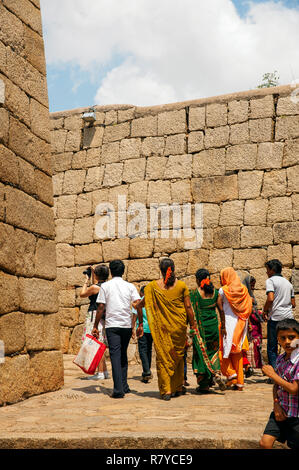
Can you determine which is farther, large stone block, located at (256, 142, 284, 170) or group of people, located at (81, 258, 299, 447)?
large stone block, located at (256, 142, 284, 170)

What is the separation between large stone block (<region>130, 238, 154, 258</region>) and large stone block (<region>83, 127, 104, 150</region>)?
7.51 ft

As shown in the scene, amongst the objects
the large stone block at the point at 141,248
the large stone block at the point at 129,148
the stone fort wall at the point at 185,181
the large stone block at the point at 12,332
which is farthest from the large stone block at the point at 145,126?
the large stone block at the point at 12,332

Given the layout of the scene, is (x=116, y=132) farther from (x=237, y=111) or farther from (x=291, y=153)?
(x=291, y=153)

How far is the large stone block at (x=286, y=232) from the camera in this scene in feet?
31.2

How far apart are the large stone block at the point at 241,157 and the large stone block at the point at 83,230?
306 centimetres

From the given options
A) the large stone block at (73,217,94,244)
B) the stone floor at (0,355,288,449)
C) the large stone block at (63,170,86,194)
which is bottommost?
the stone floor at (0,355,288,449)

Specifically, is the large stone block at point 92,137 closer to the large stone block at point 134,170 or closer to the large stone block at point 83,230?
the large stone block at point 134,170

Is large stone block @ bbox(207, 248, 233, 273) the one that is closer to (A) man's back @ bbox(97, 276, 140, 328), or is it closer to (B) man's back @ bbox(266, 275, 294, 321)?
(B) man's back @ bbox(266, 275, 294, 321)

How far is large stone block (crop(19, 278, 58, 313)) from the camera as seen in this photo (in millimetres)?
6220

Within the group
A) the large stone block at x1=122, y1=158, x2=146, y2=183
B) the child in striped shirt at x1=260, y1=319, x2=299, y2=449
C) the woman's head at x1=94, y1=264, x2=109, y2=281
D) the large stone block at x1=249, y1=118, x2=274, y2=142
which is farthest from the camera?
the large stone block at x1=122, y1=158, x2=146, y2=183

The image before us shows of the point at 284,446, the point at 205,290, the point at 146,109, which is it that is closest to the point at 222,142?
the point at 146,109

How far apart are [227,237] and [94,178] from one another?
3.17 meters

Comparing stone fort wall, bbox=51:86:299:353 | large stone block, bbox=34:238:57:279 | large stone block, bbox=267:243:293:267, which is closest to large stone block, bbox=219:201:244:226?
stone fort wall, bbox=51:86:299:353
